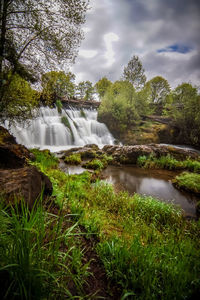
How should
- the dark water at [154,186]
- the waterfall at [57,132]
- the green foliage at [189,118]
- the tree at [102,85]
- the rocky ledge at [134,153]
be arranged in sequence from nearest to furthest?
1. the dark water at [154,186]
2. the rocky ledge at [134,153]
3. the waterfall at [57,132]
4. the green foliage at [189,118]
5. the tree at [102,85]

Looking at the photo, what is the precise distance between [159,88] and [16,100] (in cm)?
4009

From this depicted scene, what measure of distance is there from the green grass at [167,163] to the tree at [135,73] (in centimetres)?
1850

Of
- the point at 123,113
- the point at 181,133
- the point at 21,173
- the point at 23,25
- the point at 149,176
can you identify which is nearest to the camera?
the point at 21,173

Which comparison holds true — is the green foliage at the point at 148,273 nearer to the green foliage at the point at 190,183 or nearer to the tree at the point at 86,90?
the green foliage at the point at 190,183

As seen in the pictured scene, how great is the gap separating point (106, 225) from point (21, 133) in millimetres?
13870

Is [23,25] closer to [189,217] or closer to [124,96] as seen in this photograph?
[189,217]

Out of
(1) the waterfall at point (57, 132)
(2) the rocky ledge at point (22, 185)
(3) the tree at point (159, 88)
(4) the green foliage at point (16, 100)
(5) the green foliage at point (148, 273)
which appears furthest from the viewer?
(3) the tree at point (159, 88)

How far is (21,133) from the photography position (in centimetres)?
1309

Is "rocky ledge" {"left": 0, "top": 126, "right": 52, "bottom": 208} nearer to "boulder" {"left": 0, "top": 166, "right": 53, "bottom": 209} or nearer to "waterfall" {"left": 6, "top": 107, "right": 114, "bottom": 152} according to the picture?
"boulder" {"left": 0, "top": 166, "right": 53, "bottom": 209}

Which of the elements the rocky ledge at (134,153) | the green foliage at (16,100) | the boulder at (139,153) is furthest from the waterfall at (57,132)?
the boulder at (139,153)

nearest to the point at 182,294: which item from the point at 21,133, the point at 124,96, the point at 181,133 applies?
the point at 21,133

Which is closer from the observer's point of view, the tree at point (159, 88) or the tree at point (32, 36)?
the tree at point (32, 36)

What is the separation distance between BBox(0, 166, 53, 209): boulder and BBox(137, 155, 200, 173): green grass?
8.60 meters

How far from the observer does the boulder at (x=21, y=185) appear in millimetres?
1780
